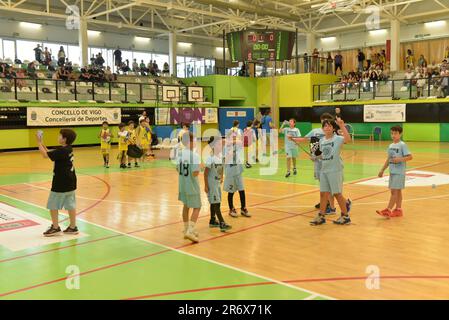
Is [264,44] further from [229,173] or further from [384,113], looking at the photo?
[229,173]

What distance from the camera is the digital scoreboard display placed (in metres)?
26.1

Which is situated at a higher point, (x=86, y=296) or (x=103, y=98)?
(x=103, y=98)

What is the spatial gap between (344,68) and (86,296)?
41.8 meters

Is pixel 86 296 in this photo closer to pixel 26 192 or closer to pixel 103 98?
pixel 26 192

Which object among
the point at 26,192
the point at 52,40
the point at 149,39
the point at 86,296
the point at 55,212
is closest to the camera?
the point at 86,296

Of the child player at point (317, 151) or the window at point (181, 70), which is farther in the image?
the window at point (181, 70)

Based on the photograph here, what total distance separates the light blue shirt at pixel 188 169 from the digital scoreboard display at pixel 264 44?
66.3 ft

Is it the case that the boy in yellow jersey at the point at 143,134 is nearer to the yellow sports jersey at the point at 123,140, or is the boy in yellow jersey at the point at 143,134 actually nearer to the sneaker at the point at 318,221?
the yellow sports jersey at the point at 123,140

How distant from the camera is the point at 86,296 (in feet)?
16.2

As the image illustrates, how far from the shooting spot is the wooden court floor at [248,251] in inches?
202

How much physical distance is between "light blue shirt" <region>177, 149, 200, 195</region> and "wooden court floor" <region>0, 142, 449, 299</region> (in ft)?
2.71

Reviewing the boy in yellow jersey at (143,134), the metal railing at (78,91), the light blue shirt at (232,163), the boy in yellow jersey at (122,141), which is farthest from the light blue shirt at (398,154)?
the metal railing at (78,91)

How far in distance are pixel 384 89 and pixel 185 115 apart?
12744 mm
